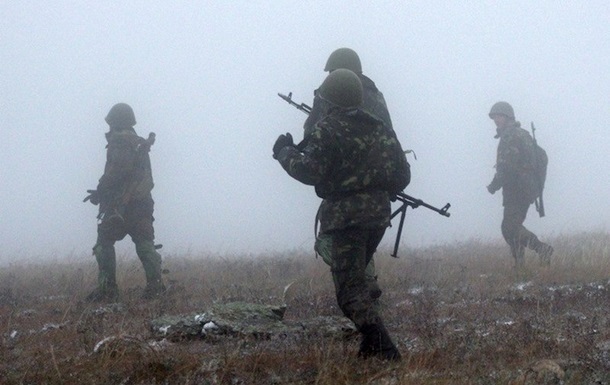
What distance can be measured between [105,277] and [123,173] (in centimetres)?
129

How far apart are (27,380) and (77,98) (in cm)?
9691

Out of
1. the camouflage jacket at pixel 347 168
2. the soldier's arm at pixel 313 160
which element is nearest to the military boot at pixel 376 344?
the camouflage jacket at pixel 347 168

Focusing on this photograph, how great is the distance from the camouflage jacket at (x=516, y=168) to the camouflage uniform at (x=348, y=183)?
6.15 metres

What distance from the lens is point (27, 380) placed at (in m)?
4.72

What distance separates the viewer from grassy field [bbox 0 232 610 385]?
4.79m

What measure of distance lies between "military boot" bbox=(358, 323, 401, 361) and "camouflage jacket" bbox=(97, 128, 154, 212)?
546 cm

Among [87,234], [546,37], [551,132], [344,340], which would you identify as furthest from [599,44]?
[344,340]

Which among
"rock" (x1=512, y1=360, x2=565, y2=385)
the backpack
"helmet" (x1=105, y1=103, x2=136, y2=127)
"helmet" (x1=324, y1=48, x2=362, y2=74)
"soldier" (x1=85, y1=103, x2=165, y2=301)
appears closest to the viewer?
"rock" (x1=512, y1=360, x2=565, y2=385)

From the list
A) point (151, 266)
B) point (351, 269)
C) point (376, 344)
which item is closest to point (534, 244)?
point (151, 266)

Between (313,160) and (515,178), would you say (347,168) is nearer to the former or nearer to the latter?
(313,160)

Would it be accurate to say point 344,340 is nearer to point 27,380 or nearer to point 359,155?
point 359,155

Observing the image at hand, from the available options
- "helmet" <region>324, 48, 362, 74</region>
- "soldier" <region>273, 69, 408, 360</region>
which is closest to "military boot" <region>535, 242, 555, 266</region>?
"helmet" <region>324, 48, 362, 74</region>

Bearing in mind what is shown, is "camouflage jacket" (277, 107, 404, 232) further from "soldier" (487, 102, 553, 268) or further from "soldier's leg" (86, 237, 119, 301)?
"soldier" (487, 102, 553, 268)

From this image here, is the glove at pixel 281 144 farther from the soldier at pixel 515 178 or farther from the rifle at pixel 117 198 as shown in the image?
the soldier at pixel 515 178
